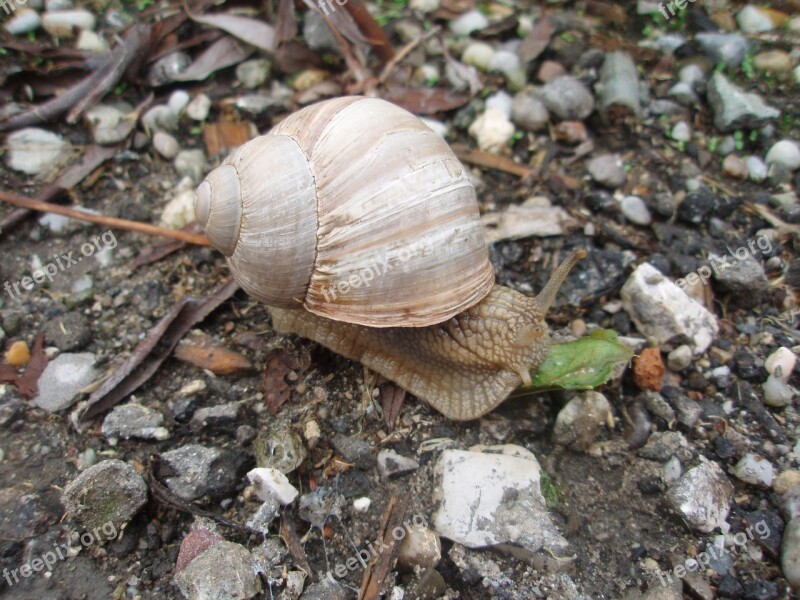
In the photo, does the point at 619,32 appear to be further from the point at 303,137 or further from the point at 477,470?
the point at 477,470

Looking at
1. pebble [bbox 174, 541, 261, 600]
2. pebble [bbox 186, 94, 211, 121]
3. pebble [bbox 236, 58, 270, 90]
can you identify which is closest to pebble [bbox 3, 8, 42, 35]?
pebble [bbox 186, 94, 211, 121]

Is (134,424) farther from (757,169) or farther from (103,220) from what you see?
(757,169)

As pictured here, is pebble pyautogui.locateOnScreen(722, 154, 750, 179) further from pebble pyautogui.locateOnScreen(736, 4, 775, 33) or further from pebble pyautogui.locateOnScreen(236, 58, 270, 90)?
pebble pyautogui.locateOnScreen(236, 58, 270, 90)

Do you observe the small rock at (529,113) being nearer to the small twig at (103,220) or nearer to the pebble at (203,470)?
the small twig at (103,220)

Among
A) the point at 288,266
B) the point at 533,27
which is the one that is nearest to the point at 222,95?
the point at 288,266

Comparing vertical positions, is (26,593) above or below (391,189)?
below

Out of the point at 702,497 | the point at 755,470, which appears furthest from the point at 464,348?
the point at 755,470
